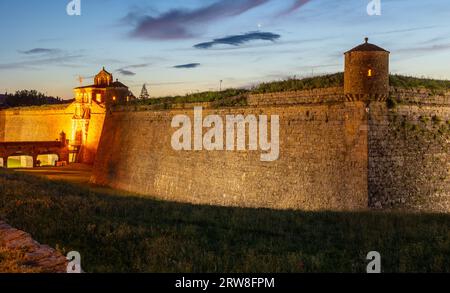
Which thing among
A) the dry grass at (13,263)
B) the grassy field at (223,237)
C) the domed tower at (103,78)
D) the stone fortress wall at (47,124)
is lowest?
the grassy field at (223,237)

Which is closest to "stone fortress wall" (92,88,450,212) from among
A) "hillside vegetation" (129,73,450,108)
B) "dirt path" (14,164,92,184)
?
"hillside vegetation" (129,73,450,108)

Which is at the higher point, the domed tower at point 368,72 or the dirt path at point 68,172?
the domed tower at point 368,72

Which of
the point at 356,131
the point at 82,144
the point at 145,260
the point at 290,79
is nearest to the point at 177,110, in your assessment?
the point at 290,79

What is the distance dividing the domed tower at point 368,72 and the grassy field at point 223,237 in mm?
6303

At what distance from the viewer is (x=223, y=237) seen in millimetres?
9656

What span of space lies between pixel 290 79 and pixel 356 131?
5501mm

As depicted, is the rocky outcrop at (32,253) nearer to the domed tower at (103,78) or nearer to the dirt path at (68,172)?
the dirt path at (68,172)

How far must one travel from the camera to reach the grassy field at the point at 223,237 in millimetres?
7492

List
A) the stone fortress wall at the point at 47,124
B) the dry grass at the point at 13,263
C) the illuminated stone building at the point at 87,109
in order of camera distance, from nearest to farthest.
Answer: the dry grass at the point at 13,263 → the stone fortress wall at the point at 47,124 → the illuminated stone building at the point at 87,109

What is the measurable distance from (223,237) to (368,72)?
10.7 metres

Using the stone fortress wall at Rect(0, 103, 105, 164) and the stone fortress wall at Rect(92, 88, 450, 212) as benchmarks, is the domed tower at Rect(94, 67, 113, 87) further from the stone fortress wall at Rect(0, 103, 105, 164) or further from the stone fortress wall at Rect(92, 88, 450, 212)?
the stone fortress wall at Rect(92, 88, 450, 212)

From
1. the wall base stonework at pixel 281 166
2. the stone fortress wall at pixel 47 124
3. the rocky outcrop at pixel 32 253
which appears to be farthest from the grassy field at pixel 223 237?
the stone fortress wall at pixel 47 124
